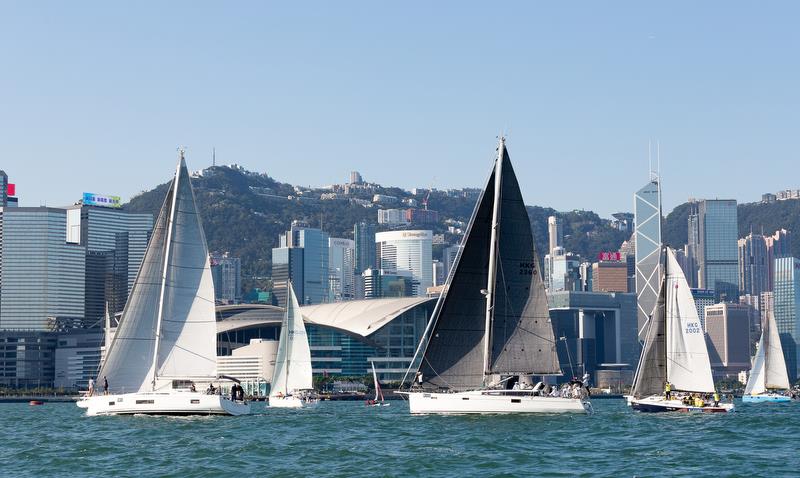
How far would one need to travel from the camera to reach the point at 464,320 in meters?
63.5

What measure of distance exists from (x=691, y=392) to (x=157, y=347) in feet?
103

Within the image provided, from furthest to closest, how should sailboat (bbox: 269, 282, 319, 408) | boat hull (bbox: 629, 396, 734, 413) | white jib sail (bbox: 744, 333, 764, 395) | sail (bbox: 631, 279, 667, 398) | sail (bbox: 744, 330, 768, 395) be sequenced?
white jib sail (bbox: 744, 333, 764, 395)
sail (bbox: 744, 330, 768, 395)
sailboat (bbox: 269, 282, 319, 408)
sail (bbox: 631, 279, 667, 398)
boat hull (bbox: 629, 396, 734, 413)

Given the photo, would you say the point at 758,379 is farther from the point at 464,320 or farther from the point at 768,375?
the point at 464,320

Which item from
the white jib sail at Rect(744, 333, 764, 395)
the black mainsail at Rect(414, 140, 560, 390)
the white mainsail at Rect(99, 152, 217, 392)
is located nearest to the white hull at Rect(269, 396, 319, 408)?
the white mainsail at Rect(99, 152, 217, 392)

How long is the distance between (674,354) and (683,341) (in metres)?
1.06

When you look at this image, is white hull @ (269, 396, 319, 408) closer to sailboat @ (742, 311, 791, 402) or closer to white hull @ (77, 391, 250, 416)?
white hull @ (77, 391, 250, 416)

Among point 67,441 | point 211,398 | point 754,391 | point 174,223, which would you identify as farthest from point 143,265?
point 754,391

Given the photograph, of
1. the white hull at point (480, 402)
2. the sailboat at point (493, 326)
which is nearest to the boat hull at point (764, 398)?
the sailboat at point (493, 326)

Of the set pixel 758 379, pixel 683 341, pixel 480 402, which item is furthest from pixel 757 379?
pixel 480 402

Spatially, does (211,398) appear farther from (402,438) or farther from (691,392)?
(691,392)

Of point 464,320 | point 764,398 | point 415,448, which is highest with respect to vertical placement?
point 464,320

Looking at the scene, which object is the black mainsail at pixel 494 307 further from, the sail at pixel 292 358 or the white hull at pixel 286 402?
the sail at pixel 292 358

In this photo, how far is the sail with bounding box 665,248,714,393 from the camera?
77.6 metres

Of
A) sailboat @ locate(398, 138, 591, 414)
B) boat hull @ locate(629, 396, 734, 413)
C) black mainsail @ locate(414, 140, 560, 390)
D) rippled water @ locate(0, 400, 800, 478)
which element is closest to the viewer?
rippled water @ locate(0, 400, 800, 478)
